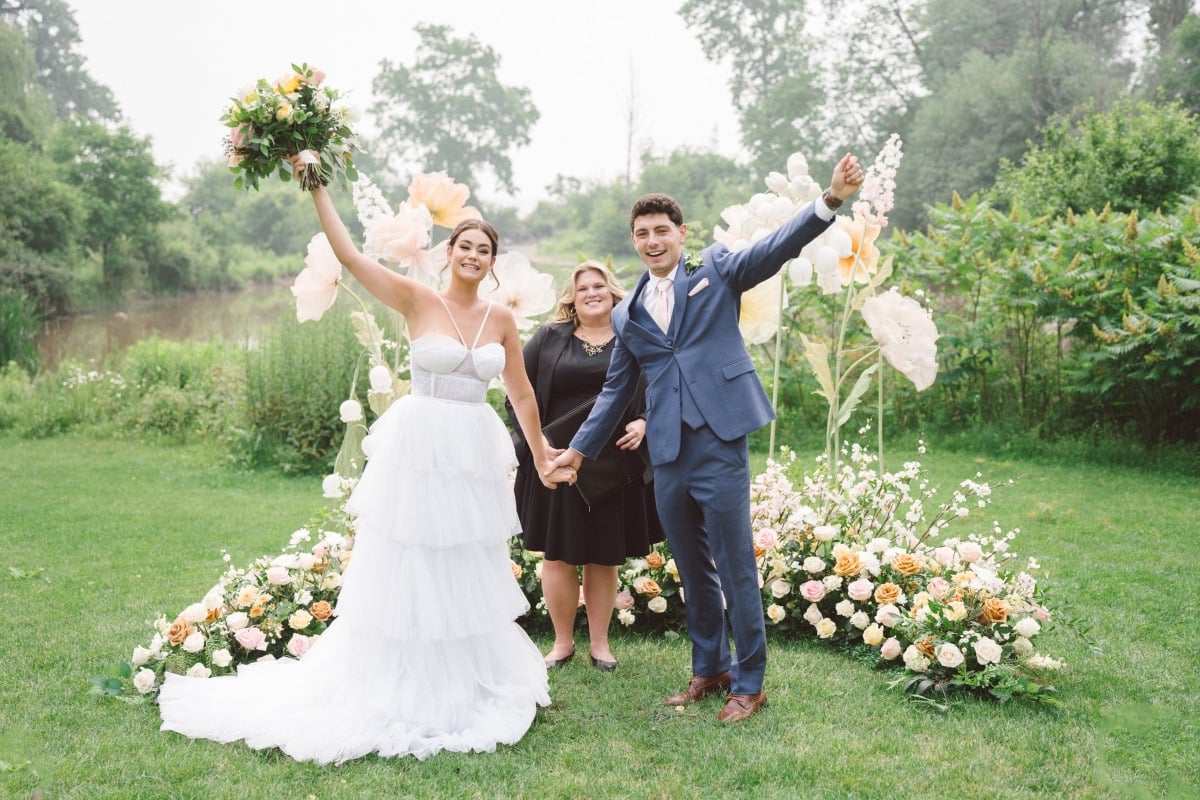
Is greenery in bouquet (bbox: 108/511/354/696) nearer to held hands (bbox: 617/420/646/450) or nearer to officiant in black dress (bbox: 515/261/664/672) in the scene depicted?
officiant in black dress (bbox: 515/261/664/672)

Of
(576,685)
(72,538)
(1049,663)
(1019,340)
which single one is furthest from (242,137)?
(1019,340)

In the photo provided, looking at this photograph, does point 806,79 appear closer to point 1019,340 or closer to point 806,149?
point 806,149

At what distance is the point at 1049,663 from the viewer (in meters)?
3.83

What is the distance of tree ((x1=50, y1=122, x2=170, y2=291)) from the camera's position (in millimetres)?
28172

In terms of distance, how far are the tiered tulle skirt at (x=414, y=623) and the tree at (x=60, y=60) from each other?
51341mm

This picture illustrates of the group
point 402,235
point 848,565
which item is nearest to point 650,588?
point 848,565

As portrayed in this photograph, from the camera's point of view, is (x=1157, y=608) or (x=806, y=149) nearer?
(x=1157, y=608)

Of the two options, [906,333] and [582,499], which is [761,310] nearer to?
[906,333]

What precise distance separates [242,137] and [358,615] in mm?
1826

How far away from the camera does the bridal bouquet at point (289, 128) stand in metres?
3.30

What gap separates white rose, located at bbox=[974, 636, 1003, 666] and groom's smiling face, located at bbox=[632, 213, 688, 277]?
6.55ft

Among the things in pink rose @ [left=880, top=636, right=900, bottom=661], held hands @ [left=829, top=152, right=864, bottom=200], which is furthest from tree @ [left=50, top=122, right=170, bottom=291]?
held hands @ [left=829, top=152, right=864, bottom=200]

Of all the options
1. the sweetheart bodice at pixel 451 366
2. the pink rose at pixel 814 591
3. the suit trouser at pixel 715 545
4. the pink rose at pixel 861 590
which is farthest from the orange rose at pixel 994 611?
the sweetheart bodice at pixel 451 366

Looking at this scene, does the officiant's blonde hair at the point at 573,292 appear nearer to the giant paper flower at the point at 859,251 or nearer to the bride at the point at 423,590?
the bride at the point at 423,590
